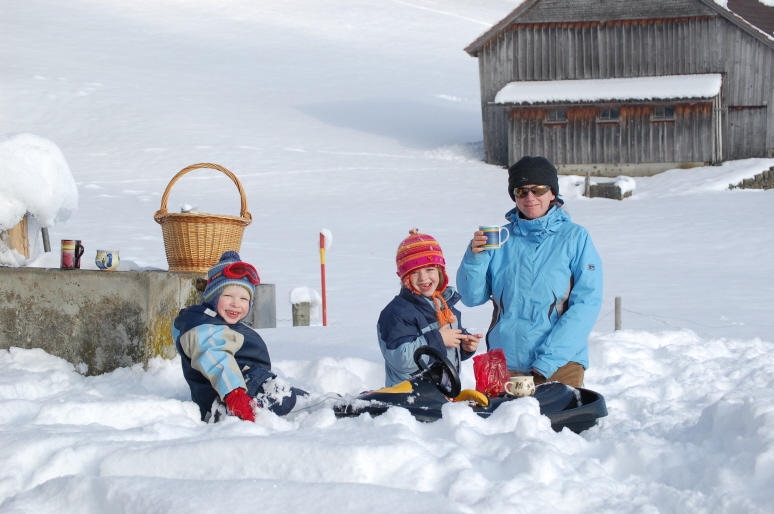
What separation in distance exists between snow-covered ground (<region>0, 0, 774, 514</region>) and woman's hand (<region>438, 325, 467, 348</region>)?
2.05 feet

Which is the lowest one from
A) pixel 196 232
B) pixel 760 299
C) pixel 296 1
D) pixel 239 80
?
pixel 760 299

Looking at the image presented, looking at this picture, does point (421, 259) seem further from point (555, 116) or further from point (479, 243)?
point (555, 116)

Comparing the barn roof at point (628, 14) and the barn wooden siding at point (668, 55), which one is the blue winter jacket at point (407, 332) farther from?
the barn wooden siding at point (668, 55)

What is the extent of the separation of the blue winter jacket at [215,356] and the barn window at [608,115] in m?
19.6

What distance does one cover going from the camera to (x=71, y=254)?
4.84 meters

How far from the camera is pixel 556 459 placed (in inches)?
109

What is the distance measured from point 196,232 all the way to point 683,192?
15.8m

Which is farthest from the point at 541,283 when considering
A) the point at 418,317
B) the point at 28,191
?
the point at 28,191

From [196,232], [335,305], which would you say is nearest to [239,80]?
[335,305]

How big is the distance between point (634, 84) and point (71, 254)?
19.4 m

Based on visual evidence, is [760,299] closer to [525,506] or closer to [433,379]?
[433,379]

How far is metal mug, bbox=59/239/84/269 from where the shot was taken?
480 cm

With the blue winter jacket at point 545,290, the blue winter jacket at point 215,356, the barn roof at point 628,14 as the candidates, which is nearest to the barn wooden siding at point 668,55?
the barn roof at point 628,14

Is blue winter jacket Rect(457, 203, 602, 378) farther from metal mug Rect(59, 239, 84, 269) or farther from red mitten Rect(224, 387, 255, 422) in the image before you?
metal mug Rect(59, 239, 84, 269)
